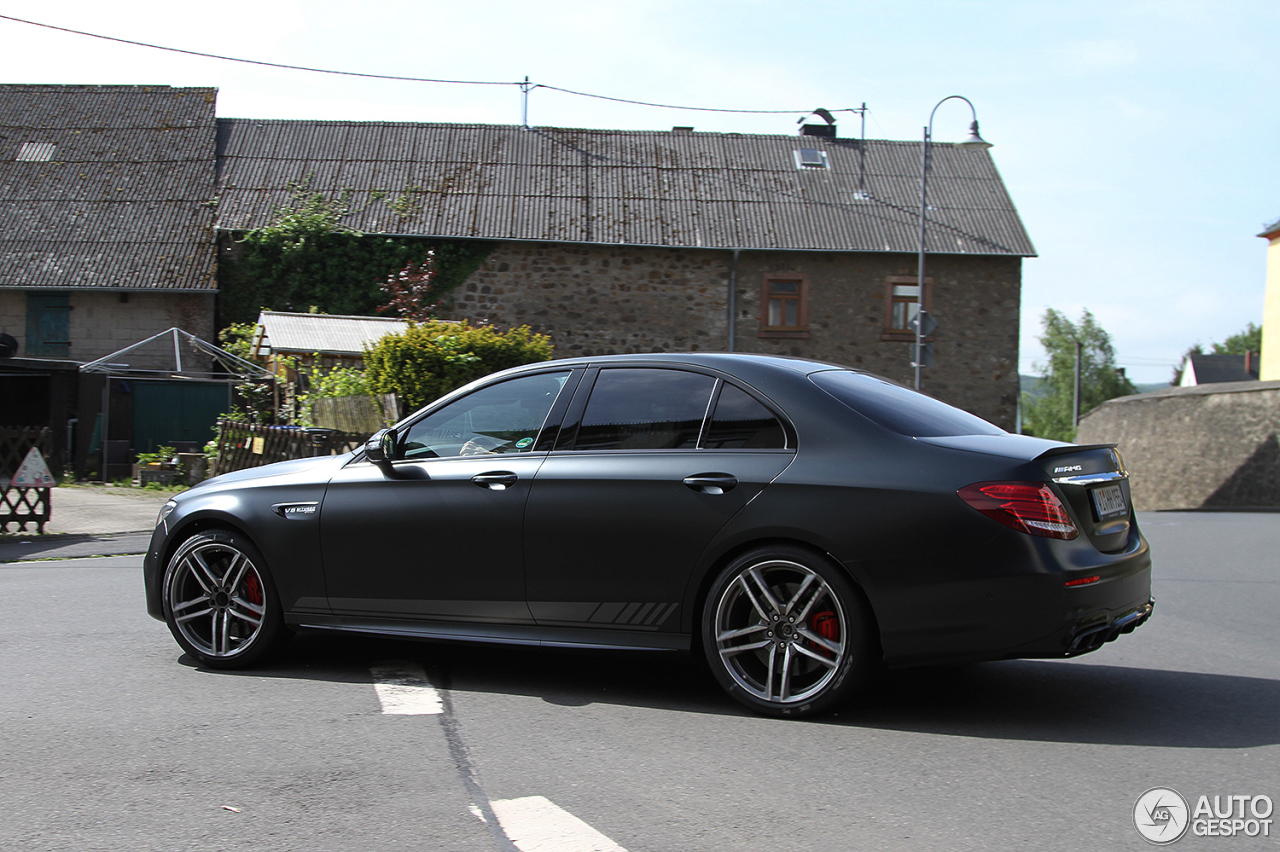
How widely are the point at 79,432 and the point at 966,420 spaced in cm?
2026

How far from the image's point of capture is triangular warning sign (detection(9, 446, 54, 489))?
12.5m

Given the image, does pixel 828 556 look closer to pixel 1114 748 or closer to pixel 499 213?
pixel 1114 748

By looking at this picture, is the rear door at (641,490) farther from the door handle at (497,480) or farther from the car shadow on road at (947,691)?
the car shadow on road at (947,691)

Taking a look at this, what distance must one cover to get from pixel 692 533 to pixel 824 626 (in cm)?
67

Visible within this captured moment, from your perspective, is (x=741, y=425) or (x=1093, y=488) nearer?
(x=1093, y=488)

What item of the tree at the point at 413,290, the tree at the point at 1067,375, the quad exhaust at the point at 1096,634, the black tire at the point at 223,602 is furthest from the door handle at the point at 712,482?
the tree at the point at 1067,375

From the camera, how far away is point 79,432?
2173 cm

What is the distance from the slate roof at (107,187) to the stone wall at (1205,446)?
2115 centimetres

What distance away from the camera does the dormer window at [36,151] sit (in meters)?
30.1

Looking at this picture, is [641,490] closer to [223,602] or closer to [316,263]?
[223,602]

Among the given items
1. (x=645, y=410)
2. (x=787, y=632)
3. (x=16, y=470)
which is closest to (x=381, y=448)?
(x=645, y=410)

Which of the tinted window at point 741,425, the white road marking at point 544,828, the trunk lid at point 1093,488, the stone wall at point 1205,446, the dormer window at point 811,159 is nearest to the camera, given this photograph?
the white road marking at point 544,828

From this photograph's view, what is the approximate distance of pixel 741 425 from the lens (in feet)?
16.7

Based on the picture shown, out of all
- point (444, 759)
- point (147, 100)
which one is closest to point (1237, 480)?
point (444, 759)
